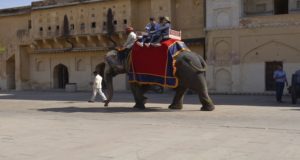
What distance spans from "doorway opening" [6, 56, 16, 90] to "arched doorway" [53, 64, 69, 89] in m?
4.45

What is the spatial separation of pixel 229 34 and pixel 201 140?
20428 millimetres

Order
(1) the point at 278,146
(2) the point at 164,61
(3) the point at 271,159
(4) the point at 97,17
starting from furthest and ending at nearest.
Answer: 1. (4) the point at 97,17
2. (2) the point at 164,61
3. (1) the point at 278,146
4. (3) the point at 271,159

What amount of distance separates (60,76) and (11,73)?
4.90 m

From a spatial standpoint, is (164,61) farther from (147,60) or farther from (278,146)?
(278,146)

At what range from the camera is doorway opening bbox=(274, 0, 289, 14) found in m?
28.6

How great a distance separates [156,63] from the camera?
14.4 meters

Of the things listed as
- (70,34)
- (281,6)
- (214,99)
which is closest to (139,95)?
(214,99)

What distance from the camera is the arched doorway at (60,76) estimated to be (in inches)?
1511

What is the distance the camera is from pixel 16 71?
38.9 meters

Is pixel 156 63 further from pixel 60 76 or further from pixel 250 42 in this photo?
pixel 60 76

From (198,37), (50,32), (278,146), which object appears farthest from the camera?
(50,32)

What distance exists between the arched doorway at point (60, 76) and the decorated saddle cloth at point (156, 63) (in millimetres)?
24137

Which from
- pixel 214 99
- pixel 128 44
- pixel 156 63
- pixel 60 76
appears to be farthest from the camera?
pixel 60 76

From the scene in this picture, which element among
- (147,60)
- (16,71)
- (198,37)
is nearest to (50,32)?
(16,71)
